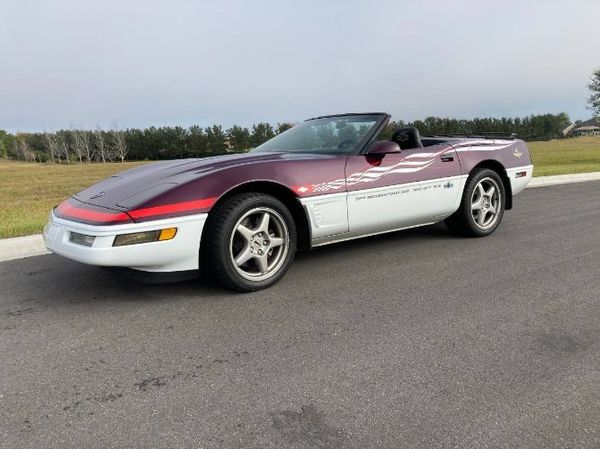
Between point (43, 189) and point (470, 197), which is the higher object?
point (470, 197)

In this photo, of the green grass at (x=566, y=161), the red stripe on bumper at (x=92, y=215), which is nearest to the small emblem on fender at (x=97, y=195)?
the red stripe on bumper at (x=92, y=215)

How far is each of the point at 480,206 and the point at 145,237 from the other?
368cm

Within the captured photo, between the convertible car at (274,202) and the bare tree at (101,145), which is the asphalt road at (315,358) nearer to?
the convertible car at (274,202)

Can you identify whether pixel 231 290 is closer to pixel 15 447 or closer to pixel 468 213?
pixel 15 447

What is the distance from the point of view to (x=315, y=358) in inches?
105

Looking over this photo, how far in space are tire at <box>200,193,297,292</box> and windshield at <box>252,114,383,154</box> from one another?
1000 mm

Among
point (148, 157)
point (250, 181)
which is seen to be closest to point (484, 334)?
point (250, 181)

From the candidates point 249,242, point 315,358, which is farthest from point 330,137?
point 315,358

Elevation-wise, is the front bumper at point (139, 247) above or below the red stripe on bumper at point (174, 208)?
below

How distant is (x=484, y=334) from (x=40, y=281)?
350 cm

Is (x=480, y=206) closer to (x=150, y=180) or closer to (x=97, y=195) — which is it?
(x=150, y=180)

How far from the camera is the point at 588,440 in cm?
195

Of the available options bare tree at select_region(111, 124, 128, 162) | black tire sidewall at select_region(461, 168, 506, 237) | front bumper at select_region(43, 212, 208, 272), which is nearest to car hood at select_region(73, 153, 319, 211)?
front bumper at select_region(43, 212, 208, 272)

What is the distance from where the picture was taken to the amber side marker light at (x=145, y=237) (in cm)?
317
